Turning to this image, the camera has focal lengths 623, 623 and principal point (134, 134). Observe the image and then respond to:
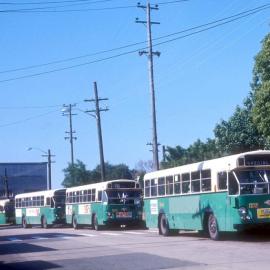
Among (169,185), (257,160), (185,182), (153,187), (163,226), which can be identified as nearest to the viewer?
(257,160)

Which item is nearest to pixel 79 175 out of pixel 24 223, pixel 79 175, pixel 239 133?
pixel 79 175

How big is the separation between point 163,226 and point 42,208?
817 inches

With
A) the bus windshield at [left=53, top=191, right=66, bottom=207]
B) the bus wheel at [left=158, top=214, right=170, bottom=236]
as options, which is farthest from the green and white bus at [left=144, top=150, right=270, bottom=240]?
the bus windshield at [left=53, top=191, right=66, bottom=207]

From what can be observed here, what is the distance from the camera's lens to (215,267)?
13.1m

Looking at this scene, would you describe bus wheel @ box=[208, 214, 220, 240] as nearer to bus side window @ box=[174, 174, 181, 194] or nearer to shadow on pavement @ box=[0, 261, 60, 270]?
bus side window @ box=[174, 174, 181, 194]

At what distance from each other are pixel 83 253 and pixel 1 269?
3455mm

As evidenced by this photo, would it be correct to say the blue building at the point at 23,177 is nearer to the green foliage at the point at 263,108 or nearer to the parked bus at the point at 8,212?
the parked bus at the point at 8,212

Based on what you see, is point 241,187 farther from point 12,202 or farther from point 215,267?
point 12,202

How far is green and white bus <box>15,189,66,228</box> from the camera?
138 feet

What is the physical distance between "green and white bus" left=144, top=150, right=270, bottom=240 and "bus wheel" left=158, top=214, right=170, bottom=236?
0.73ft

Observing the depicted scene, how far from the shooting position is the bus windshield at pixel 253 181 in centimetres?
1861

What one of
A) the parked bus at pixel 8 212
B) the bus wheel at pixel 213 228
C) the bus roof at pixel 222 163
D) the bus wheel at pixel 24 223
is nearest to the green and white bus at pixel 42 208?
the bus wheel at pixel 24 223

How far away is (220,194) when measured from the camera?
19.3 m

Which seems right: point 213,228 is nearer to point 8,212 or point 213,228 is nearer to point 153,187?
point 153,187
